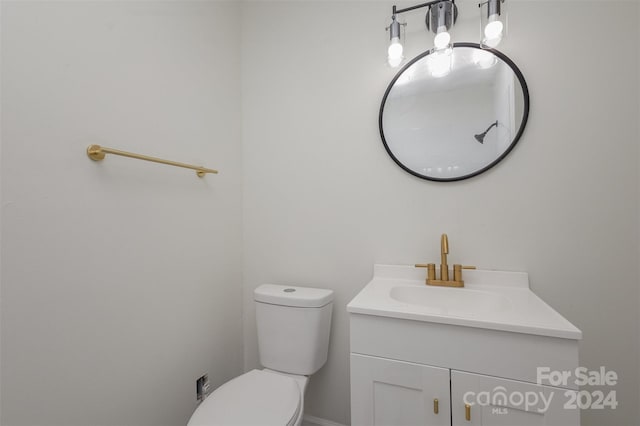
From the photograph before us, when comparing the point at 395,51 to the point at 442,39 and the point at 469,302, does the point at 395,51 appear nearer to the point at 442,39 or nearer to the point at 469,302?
the point at 442,39

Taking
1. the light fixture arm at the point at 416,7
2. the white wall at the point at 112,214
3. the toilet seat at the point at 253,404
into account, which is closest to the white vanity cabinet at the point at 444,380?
the toilet seat at the point at 253,404

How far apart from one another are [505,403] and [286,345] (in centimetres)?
86

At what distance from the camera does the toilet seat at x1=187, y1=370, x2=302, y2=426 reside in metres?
1.00

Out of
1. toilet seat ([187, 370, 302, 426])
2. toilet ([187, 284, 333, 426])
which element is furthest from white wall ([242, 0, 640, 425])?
toilet seat ([187, 370, 302, 426])

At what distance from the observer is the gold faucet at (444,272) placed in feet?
4.02

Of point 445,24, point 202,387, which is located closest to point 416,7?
point 445,24

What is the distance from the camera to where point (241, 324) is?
1.71m

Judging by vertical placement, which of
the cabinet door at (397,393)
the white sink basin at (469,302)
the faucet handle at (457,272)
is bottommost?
the cabinet door at (397,393)

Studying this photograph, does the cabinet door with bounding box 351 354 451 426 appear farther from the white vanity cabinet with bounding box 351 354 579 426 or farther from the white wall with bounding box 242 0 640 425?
the white wall with bounding box 242 0 640 425

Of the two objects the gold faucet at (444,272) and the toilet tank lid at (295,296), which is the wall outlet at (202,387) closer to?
the toilet tank lid at (295,296)

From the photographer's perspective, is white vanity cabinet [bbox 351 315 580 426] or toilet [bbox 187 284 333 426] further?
toilet [bbox 187 284 333 426]

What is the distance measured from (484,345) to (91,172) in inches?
52.0

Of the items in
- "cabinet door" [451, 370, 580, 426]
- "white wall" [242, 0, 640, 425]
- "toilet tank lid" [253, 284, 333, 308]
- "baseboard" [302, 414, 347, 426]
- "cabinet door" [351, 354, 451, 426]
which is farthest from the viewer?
"baseboard" [302, 414, 347, 426]

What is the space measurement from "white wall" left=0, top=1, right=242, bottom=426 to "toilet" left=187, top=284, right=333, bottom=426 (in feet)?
0.92
